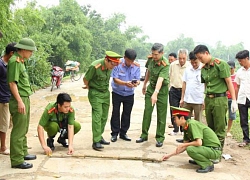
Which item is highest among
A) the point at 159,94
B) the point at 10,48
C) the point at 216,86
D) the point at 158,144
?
the point at 10,48

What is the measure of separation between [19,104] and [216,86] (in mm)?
2666

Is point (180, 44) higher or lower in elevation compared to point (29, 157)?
higher

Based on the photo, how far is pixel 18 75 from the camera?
11.8ft

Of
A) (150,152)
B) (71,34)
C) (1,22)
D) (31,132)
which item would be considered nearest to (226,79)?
(150,152)

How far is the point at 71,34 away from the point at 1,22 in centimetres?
1588

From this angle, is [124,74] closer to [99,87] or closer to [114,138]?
[99,87]

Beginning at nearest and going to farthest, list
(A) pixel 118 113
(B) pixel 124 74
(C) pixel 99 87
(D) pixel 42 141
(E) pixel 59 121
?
(D) pixel 42 141
(E) pixel 59 121
(C) pixel 99 87
(B) pixel 124 74
(A) pixel 118 113

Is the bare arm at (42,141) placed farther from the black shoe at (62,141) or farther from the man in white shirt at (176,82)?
the man in white shirt at (176,82)

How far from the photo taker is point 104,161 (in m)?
4.22

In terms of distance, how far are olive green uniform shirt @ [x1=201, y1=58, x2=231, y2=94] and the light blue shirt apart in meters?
1.25

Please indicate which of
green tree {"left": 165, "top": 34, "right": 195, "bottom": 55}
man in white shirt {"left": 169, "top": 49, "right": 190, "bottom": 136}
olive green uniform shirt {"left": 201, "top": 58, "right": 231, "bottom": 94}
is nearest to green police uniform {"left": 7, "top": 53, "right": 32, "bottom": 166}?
olive green uniform shirt {"left": 201, "top": 58, "right": 231, "bottom": 94}

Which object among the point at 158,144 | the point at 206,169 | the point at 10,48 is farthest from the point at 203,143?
the point at 10,48

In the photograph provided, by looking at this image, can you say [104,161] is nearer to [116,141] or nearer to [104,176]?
[104,176]

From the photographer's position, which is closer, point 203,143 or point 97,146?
point 203,143
